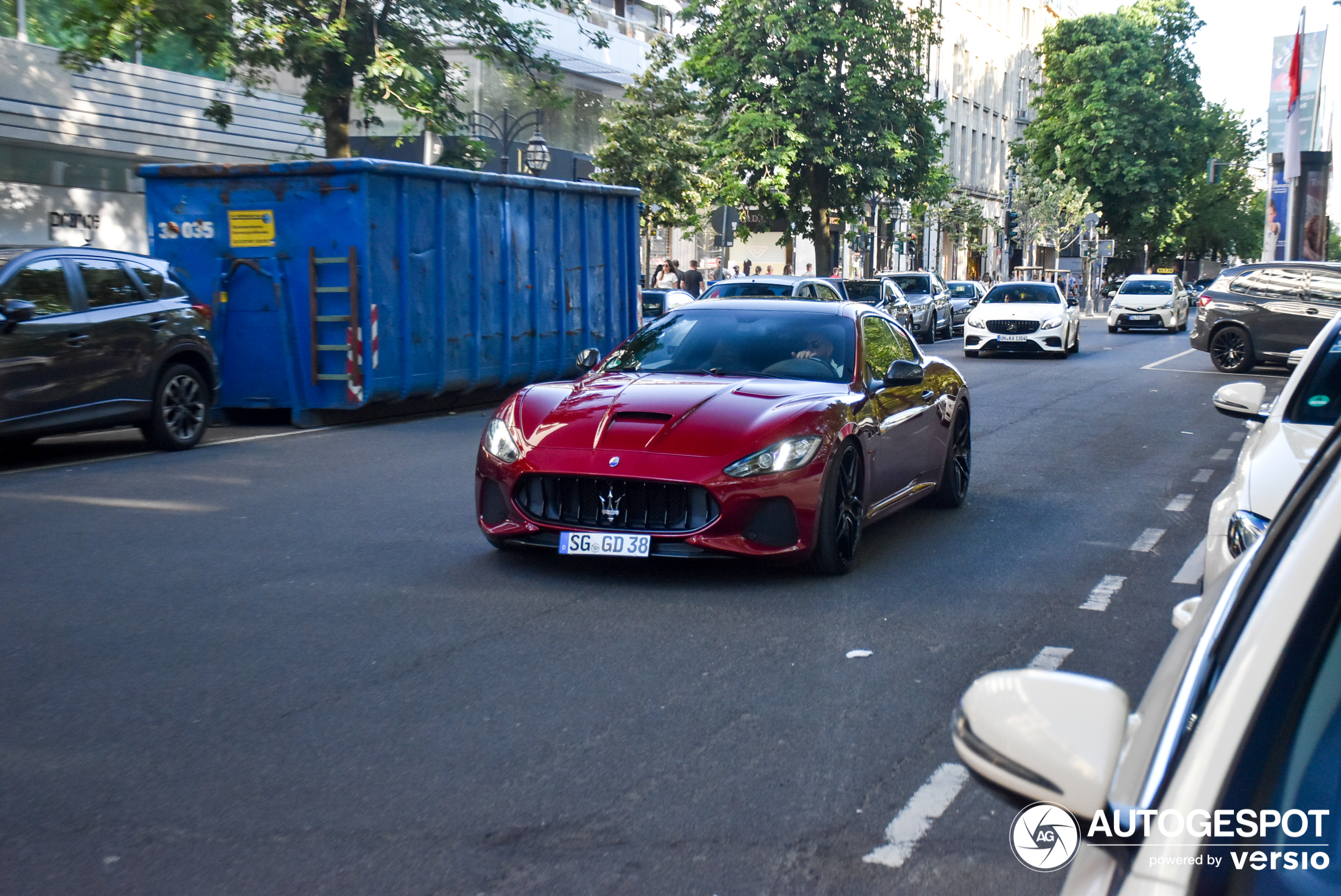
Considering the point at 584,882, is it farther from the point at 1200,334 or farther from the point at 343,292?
the point at 1200,334

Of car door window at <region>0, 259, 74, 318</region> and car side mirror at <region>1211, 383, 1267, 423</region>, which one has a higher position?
car door window at <region>0, 259, 74, 318</region>

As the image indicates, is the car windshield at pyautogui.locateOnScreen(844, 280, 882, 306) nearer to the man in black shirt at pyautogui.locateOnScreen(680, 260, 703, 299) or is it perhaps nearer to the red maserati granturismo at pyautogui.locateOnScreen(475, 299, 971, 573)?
the man in black shirt at pyautogui.locateOnScreen(680, 260, 703, 299)

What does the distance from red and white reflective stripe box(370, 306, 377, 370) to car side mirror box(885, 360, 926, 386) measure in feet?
27.0

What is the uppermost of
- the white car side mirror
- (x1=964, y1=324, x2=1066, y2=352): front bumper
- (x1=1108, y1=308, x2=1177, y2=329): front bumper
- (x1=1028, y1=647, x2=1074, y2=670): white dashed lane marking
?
the white car side mirror

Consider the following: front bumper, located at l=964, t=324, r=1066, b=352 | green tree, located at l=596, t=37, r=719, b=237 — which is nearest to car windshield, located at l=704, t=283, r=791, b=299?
front bumper, located at l=964, t=324, r=1066, b=352

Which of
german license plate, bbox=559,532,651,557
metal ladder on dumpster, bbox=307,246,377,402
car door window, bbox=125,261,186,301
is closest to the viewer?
german license plate, bbox=559,532,651,557

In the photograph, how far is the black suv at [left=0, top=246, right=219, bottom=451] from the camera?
11328 mm

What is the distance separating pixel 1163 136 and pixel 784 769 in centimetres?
7046

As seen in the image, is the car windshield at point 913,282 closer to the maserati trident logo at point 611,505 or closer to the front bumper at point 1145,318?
the front bumper at point 1145,318

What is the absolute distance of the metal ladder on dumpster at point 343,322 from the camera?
1530cm

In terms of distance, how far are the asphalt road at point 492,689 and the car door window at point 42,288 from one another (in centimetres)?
173

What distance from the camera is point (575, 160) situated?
37.6 meters

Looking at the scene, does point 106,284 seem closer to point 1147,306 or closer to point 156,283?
point 156,283

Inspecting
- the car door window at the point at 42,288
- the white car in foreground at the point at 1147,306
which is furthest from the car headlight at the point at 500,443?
the white car in foreground at the point at 1147,306
